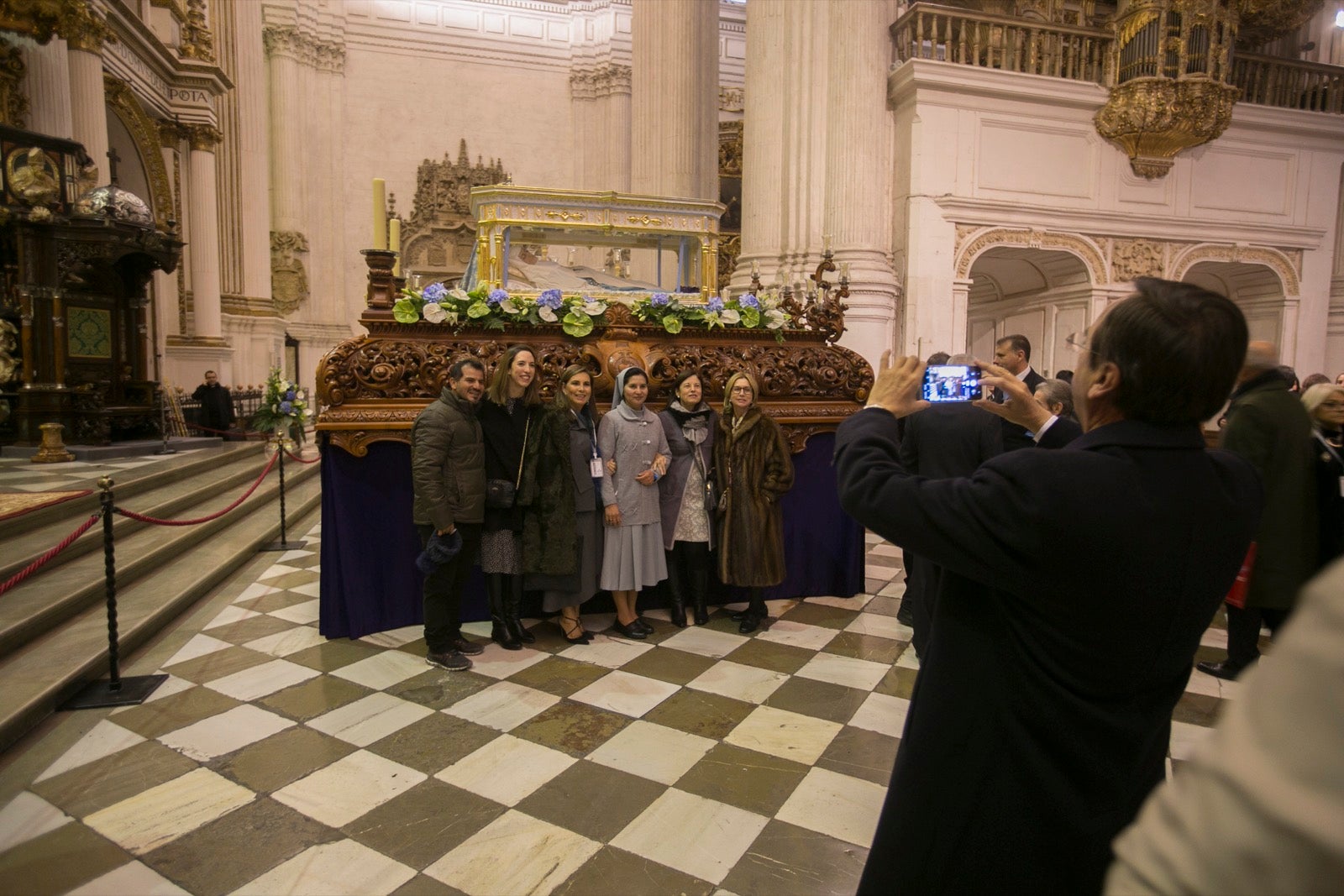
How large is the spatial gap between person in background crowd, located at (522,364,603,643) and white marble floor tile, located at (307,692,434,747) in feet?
3.47

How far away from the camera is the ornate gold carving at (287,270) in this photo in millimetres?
17094

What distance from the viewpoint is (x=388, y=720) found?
11.8 ft

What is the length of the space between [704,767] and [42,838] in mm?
2409

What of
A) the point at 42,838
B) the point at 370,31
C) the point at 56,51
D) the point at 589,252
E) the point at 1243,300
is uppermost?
the point at 370,31

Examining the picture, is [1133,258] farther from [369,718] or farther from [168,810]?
[168,810]

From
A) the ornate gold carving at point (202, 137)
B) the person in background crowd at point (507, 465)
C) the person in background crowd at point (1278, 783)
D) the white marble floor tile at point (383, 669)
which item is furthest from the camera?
the ornate gold carving at point (202, 137)

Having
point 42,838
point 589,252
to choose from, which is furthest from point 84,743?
point 589,252

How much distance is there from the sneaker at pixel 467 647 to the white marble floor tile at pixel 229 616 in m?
1.72

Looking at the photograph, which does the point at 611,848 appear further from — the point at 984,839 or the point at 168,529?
the point at 168,529

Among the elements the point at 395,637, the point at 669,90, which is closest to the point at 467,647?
the point at 395,637

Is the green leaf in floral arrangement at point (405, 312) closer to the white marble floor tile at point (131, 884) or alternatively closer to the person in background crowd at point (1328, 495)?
the white marble floor tile at point (131, 884)

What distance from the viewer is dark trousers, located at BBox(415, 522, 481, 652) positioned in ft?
14.0

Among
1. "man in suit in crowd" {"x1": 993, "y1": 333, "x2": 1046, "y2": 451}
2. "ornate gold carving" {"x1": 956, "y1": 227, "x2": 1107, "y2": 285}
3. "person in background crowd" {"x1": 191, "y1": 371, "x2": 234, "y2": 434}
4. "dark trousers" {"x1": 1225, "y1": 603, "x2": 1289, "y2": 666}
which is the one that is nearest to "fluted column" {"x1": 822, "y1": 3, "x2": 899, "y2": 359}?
"ornate gold carving" {"x1": 956, "y1": 227, "x2": 1107, "y2": 285}

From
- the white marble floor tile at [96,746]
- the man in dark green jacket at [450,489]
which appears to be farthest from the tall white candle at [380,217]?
the white marble floor tile at [96,746]
